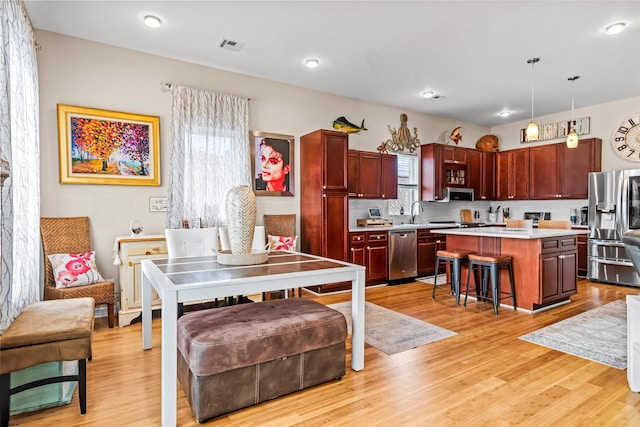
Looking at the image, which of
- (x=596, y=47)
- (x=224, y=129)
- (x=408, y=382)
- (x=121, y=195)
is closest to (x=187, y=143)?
(x=224, y=129)

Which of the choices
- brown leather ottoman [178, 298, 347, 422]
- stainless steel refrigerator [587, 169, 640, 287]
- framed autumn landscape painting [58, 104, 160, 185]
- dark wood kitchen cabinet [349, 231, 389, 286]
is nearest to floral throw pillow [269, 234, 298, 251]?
dark wood kitchen cabinet [349, 231, 389, 286]

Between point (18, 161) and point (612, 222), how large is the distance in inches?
288

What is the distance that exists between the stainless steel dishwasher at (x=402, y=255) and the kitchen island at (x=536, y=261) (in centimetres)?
117

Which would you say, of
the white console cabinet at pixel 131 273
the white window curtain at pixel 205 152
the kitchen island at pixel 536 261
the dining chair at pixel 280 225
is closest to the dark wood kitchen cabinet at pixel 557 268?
the kitchen island at pixel 536 261

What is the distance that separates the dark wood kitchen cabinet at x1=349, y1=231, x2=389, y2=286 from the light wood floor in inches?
83.4

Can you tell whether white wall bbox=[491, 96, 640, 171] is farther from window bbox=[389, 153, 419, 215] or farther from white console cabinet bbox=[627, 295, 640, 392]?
white console cabinet bbox=[627, 295, 640, 392]

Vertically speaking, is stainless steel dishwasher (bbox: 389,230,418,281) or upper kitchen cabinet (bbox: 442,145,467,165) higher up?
upper kitchen cabinet (bbox: 442,145,467,165)

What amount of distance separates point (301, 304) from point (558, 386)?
1.77m

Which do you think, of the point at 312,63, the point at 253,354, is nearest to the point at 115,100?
the point at 312,63

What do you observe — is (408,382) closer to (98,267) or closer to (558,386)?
(558,386)

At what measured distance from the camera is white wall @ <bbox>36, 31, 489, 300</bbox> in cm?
358

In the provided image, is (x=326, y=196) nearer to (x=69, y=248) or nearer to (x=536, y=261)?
(x=536, y=261)

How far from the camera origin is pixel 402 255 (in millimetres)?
5477

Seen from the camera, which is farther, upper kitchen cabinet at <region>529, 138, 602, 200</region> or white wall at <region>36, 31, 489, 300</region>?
upper kitchen cabinet at <region>529, 138, 602, 200</region>
